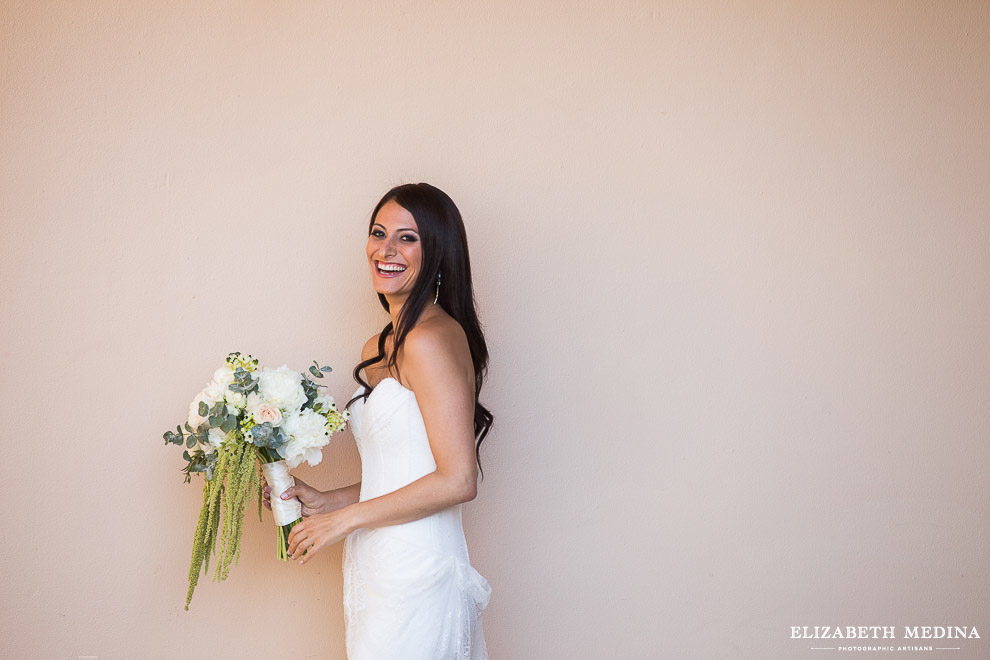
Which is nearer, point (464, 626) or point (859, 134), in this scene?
point (464, 626)

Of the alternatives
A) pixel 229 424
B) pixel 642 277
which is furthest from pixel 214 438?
pixel 642 277

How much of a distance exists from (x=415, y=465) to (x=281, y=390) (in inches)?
17.6

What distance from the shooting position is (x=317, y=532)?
2434 millimetres

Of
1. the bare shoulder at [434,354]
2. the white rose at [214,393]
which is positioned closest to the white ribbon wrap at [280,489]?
the white rose at [214,393]

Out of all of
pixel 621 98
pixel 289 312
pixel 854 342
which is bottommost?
pixel 854 342

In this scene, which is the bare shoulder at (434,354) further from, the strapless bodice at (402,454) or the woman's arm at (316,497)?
the woman's arm at (316,497)

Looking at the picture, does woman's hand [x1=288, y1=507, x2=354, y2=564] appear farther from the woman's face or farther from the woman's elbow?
the woman's face

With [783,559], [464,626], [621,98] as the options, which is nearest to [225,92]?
[621,98]

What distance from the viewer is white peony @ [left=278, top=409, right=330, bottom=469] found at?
2.42 meters

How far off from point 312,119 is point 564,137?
95 cm

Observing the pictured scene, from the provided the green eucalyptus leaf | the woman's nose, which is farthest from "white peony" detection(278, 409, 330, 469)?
the woman's nose

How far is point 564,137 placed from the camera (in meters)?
3.19

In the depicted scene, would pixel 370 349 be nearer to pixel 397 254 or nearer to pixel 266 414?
pixel 397 254

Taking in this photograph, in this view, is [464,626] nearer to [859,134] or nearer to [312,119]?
[312,119]
